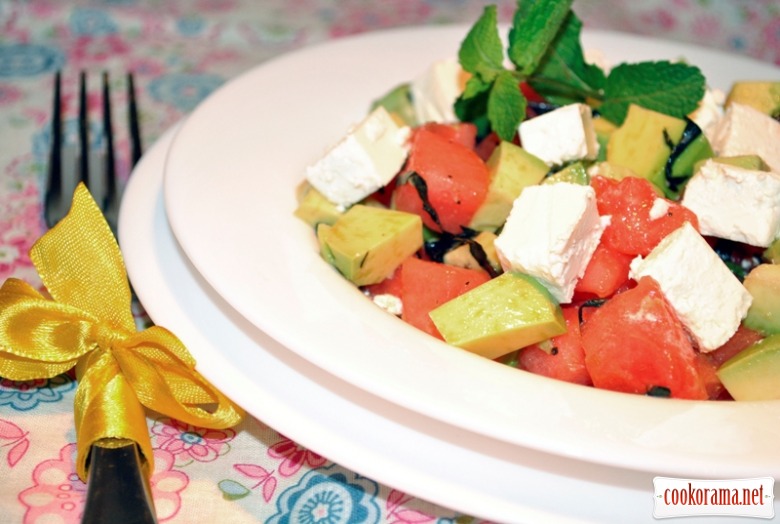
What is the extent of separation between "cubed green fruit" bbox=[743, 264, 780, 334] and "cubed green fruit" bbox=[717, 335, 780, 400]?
0.11m

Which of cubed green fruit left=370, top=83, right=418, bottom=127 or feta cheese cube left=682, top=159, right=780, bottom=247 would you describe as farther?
cubed green fruit left=370, top=83, right=418, bottom=127

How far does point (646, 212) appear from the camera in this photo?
1649 mm

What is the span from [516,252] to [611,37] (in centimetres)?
129

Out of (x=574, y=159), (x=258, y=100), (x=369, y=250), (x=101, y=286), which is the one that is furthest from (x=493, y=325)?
(x=258, y=100)

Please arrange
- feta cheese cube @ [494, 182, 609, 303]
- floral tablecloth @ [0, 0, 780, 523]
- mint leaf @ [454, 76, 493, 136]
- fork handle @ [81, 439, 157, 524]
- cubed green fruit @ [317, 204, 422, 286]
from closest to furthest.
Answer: fork handle @ [81, 439, 157, 524], floral tablecloth @ [0, 0, 780, 523], feta cheese cube @ [494, 182, 609, 303], cubed green fruit @ [317, 204, 422, 286], mint leaf @ [454, 76, 493, 136]

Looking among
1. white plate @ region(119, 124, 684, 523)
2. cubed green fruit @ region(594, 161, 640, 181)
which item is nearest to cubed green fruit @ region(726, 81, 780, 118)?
cubed green fruit @ region(594, 161, 640, 181)

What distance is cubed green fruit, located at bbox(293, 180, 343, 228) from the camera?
1776 mm

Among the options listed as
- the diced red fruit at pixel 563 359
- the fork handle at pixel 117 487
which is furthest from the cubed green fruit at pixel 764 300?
the fork handle at pixel 117 487

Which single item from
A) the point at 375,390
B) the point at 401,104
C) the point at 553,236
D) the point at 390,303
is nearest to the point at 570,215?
the point at 553,236

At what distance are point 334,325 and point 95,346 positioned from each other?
0.47 meters

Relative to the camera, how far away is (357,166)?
70.9 inches

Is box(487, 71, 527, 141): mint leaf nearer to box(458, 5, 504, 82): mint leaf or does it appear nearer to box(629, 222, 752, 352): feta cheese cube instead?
box(458, 5, 504, 82): mint leaf

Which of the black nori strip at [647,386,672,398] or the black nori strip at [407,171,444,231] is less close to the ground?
the black nori strip at [407,171,444,231]

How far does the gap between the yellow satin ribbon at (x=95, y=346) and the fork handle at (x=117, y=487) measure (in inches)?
1.0
